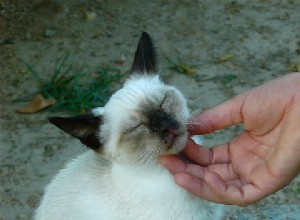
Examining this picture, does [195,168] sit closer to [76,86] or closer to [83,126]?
[83,126]

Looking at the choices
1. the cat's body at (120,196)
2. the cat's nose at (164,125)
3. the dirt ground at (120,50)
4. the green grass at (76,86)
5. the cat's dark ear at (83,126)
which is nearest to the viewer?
the cat's nose at (164,125)

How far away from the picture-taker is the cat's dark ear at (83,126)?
298 cm

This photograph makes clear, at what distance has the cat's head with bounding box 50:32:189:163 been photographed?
2893 mm

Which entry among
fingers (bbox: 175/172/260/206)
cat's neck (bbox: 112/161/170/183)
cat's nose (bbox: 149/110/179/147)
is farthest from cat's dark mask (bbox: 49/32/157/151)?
fingers (bbox: 175/172/260/206)

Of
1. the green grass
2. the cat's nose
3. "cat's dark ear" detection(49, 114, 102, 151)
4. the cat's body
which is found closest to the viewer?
the cat's nose

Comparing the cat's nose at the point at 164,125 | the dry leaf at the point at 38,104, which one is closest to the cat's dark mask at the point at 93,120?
the cat's nose at the point at 164,125

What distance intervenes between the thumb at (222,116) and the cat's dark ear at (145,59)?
1.10ft

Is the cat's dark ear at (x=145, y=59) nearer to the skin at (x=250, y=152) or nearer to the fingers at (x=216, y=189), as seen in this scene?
the skin at (x=250, y=152)

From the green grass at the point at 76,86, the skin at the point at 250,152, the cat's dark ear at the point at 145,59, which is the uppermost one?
the cat's dark ear at the point at 145,59

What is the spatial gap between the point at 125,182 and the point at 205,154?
1.39 ft

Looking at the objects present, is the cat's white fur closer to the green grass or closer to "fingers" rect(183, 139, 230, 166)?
"fingers" rect(183, 139, 230, 166)

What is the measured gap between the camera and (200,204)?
3.27m

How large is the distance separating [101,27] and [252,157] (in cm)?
307

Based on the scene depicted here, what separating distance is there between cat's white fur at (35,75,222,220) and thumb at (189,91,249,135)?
0.19 meters
